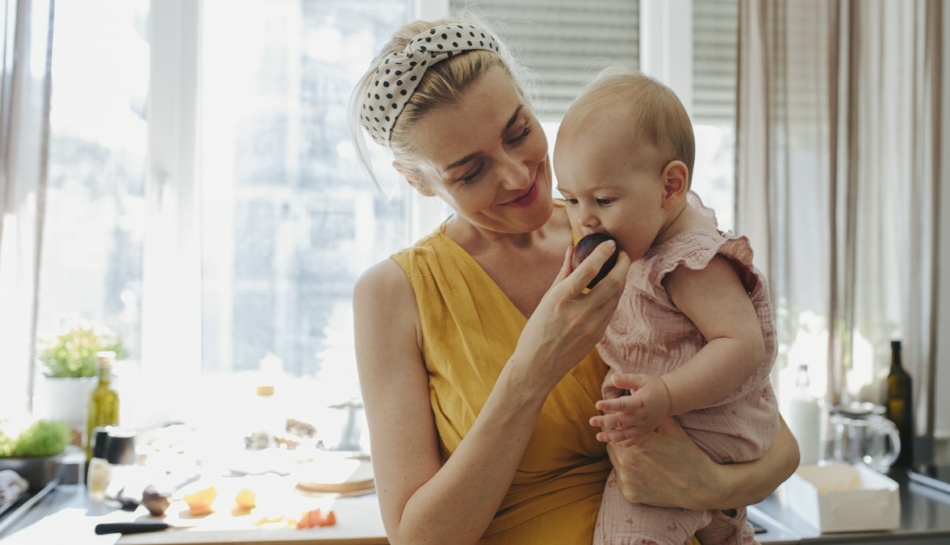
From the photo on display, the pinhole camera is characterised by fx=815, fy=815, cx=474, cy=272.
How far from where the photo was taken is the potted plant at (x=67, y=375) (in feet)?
8.07

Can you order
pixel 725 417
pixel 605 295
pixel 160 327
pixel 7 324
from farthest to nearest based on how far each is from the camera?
pixel 160 327, pixel 7 324, pixel 725 417, pixel 605 295

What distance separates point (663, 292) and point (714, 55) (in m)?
1.97

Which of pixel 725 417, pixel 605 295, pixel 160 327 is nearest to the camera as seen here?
pixel 605 295

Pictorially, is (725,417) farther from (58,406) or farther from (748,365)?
(58,406)

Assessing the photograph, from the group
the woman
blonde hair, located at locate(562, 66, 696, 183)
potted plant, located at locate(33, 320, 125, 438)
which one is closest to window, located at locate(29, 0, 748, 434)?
potted plant, located at locate(33, 320, 125, 438)

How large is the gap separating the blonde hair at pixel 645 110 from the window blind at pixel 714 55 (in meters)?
1.79

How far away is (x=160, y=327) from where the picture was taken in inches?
105

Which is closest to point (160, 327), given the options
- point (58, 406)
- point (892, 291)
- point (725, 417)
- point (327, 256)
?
point (58, 406)

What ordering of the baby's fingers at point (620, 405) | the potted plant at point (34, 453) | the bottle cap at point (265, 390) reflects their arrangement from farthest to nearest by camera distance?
the bottle cap at point (265, 390) < the potted plant at point (34, 453) < the baby's fingers at point (620, 405)

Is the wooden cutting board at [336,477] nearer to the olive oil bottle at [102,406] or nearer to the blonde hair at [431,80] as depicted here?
the olive oil bottle at [102,406]

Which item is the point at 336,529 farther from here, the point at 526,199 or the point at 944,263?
the point at 944,263

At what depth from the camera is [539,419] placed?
127cm

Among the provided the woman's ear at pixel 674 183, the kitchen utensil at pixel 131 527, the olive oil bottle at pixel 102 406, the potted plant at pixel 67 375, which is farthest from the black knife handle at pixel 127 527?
the woman's ear at pixel 674 183

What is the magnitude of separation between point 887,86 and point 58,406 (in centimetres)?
287
